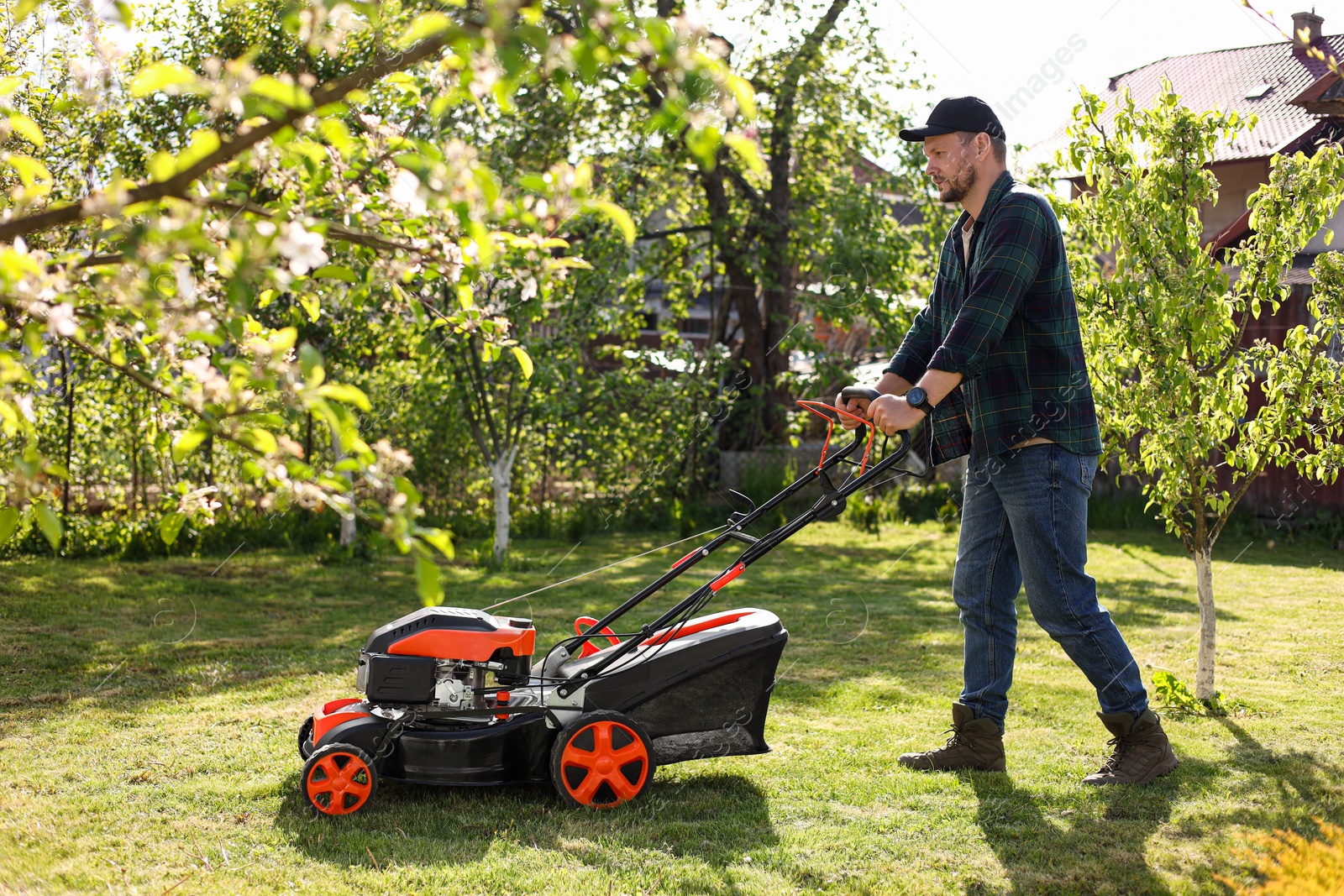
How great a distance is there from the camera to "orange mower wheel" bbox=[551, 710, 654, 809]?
3.24 m

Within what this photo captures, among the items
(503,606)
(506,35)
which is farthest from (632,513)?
(506,35)

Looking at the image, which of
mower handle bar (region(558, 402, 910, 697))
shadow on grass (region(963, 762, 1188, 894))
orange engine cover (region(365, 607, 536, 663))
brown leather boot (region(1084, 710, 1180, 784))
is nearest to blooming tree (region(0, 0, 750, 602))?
orange engine cover (region(365, 607, 536, 663))

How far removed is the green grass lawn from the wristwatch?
3.68ft

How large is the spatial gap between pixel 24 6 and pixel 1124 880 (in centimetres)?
273

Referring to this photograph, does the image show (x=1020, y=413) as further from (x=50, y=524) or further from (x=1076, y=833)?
(x=50, y=524)

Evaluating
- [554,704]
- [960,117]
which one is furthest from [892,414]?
[554,704]

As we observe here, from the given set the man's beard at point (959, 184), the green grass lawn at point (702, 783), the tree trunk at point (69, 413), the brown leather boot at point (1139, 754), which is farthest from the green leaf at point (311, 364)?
the tree trunk at point (69, 413)

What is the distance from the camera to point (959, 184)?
3.48 meters

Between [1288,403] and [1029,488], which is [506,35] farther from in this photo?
[1288,403]

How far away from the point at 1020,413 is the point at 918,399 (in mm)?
383

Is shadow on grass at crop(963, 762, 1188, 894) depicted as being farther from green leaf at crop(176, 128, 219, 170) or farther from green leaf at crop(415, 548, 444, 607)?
green leaf at crop(176, 128, 219, 170)

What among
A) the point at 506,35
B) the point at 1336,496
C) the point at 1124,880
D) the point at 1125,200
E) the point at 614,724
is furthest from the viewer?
the point at 1336,496

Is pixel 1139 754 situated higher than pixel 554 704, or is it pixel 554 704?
pixel 554 704

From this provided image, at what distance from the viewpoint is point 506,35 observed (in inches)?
59.2
